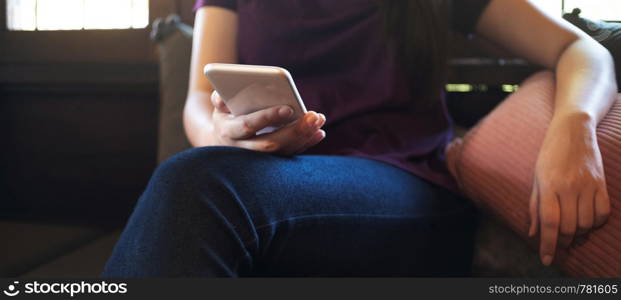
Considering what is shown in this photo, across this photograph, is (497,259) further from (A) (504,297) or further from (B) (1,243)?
(B) (1,243)

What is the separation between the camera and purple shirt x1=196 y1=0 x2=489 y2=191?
65 centimetres

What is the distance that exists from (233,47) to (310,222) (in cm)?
36

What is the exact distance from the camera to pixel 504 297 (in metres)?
0.39

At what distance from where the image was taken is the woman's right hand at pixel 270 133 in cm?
45

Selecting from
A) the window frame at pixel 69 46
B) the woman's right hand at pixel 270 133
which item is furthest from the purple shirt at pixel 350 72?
the window frame at pixel 69 46

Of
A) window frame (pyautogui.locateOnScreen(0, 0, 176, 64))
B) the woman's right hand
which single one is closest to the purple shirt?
the woman's right hand

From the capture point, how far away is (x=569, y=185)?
41 cm

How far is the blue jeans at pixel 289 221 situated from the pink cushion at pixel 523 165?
0.06m

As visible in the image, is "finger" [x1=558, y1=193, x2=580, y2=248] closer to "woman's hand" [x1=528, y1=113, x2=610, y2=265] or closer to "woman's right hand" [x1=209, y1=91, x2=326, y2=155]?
"woman's hand" [x1=528, y1=113, x2=610, y2=265]

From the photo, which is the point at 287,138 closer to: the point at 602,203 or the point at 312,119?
the point at 312,119

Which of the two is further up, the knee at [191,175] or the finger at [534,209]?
the knee at [191,175]

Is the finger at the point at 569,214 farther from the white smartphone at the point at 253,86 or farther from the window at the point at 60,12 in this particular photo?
the window at the point at 60,12

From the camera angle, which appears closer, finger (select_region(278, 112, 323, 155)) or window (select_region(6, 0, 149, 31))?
finger (select_region(278, 112, 323, 155))

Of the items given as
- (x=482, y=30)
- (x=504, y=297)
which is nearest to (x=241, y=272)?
(x=504, y=297)
